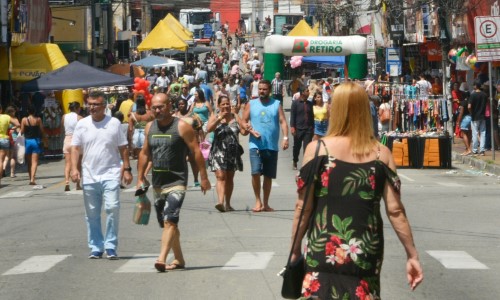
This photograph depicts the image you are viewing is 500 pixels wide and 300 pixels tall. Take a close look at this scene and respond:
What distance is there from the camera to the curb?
Answer: 79.4 feet

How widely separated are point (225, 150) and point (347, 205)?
33.7 ft

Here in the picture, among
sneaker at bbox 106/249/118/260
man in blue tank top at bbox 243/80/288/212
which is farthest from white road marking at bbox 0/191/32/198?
sneaker at bbox 106/249/118/260

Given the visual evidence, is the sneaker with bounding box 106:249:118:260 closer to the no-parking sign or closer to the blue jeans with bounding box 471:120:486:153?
the no-parking sign

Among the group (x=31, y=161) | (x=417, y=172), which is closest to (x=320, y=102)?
(x=417, y=172)

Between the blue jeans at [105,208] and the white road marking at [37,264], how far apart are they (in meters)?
0.46

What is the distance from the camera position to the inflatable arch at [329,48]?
3962 centimetres

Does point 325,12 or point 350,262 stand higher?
point 325,12

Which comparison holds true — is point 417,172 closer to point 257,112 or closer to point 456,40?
point 257,112

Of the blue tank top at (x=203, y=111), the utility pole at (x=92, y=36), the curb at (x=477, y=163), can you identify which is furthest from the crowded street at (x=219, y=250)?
the utility pole at (x=92, y=36)

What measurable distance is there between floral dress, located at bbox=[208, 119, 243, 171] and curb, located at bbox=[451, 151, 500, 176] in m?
9.11

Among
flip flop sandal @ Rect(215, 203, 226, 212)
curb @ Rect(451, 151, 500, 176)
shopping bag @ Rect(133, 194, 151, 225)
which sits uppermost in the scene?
shopping bag @ Rect(133, 194, 151, 225)

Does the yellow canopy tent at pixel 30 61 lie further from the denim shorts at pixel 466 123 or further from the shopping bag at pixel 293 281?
the shopping bag at pixel 293 281

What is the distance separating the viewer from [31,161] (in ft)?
78.9

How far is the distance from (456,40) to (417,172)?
43.5 ft
